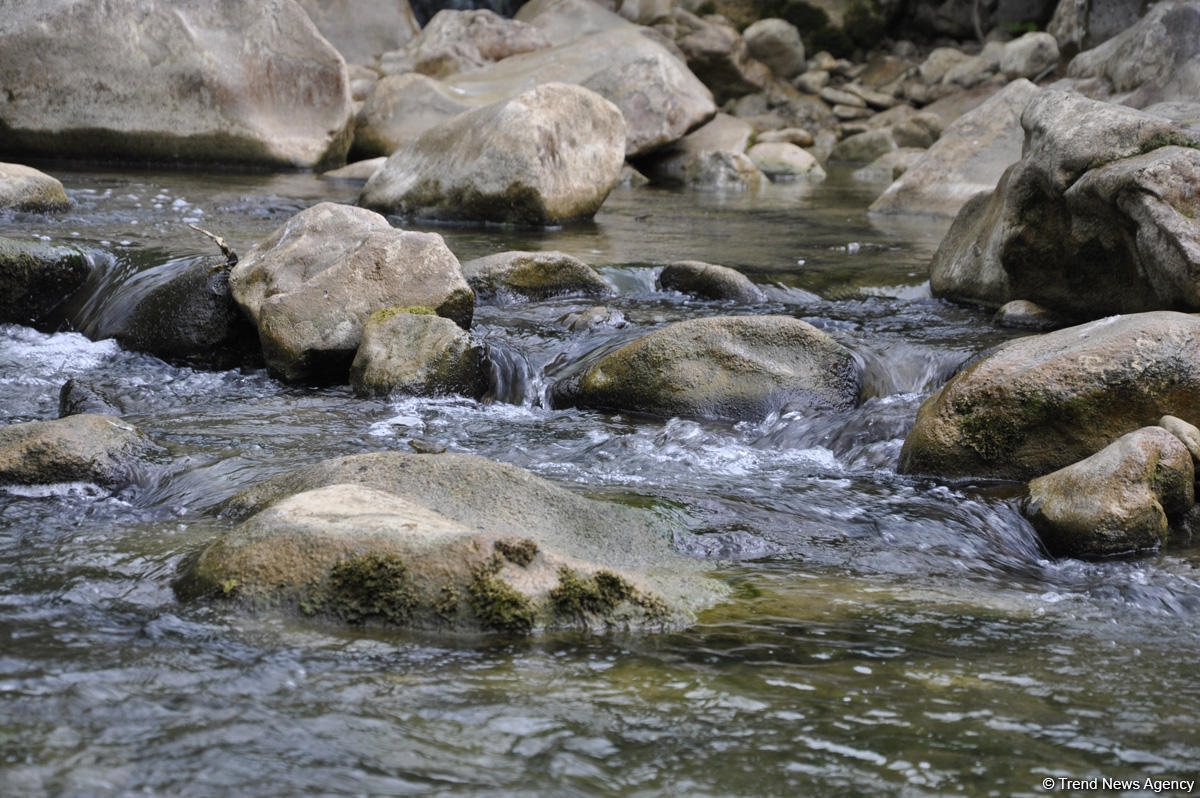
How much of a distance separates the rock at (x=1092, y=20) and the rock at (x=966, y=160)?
6.87 meters

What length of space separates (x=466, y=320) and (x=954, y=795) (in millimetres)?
5380

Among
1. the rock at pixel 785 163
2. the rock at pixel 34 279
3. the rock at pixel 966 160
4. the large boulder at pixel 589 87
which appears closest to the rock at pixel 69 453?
the rock at pixel 34 279

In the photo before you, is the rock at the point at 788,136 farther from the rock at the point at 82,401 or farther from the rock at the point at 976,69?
the rock at the point at 82,401

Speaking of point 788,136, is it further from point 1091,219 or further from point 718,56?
point 1091,219

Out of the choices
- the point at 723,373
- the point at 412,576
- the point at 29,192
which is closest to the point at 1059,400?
the point at 723,373

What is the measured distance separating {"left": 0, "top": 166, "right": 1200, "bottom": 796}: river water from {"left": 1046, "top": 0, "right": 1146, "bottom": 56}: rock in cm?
1583

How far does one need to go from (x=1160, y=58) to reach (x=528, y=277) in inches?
354

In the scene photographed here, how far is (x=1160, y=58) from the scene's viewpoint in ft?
44.3

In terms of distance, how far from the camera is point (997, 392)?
5.31m

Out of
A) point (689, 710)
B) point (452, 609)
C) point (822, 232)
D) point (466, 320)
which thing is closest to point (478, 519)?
point (452, 609)

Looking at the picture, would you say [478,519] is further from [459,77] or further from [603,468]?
[459,77]

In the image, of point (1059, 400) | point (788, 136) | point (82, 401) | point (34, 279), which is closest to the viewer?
point (1059, 400)

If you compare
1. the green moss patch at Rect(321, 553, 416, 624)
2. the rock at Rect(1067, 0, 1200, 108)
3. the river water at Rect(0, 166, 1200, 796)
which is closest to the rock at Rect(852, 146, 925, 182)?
the rock at Rect(1067, 0, 1200, 108)

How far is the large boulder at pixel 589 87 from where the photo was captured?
17000 millimetres
